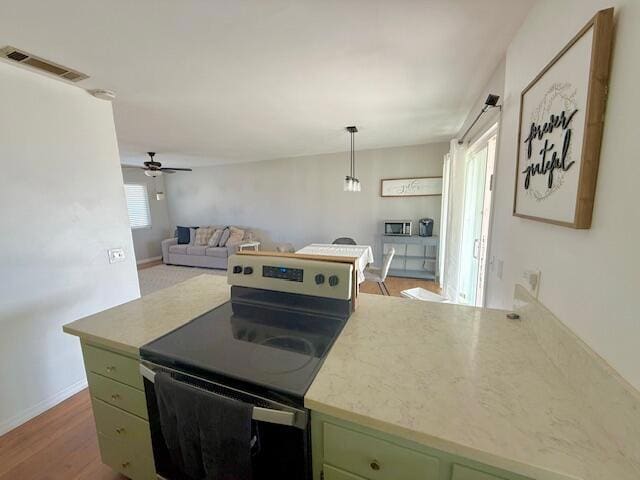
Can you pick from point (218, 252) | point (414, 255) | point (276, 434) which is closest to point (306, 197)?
point (218, 252)

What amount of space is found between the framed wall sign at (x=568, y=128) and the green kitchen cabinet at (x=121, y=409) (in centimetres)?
170

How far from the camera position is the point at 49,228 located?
186cm

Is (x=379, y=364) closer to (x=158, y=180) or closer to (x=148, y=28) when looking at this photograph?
(x=148, y=28)

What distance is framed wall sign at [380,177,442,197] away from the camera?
182 inches

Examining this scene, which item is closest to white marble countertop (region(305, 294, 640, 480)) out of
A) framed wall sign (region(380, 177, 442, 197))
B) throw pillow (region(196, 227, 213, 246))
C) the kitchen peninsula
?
the kitchen peninsula

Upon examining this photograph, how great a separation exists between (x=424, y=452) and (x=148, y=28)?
2.09m

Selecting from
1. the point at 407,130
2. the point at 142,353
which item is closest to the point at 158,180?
the point at 407,130

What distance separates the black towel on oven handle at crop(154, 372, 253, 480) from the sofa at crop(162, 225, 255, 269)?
4.67m

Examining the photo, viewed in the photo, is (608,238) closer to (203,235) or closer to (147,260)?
(203,235)

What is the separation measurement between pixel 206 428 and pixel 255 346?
0.28 meters

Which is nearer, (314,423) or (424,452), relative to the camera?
(424,452)

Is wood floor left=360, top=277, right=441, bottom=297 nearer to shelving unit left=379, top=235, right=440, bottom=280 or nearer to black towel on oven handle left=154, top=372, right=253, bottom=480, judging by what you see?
shelving unit left=379, top=235, right=440, bottom=280

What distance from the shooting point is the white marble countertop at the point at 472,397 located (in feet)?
1.86

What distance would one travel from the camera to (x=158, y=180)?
685cm
